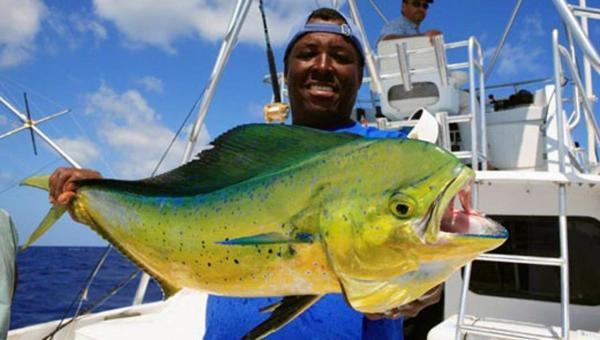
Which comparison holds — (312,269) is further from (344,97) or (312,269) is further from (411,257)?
(344,97)

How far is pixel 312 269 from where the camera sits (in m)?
1.09

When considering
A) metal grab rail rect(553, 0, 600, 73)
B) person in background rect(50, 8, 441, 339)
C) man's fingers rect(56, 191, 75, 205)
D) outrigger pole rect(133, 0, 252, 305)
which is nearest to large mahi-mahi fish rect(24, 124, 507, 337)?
man's fingers rect(56, 191, 75, 205)

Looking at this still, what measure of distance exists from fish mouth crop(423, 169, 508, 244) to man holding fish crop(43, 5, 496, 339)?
25.3 inches

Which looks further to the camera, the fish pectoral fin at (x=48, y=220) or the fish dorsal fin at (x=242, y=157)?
the fish pectoral fin at (x=48, y=220)

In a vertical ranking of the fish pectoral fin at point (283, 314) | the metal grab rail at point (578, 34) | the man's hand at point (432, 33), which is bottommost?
the fish pectoral fin at point (283, 314)

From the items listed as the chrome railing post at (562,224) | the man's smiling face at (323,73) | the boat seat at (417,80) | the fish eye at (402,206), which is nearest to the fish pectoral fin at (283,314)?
the fish eye at (402,206)

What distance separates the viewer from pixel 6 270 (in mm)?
2076

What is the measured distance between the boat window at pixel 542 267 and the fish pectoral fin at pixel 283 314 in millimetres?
4897

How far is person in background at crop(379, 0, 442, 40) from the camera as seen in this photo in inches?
289

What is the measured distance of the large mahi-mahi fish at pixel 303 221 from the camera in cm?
106

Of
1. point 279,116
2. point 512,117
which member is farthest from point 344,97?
point 512,117

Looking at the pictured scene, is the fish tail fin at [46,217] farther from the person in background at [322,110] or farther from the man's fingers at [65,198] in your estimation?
the person in background at [322,110]

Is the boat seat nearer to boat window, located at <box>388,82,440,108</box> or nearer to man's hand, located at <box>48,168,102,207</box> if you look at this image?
boat window, located at <box>388,82,440,108</box>

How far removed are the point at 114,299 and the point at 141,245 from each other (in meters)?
26.0
